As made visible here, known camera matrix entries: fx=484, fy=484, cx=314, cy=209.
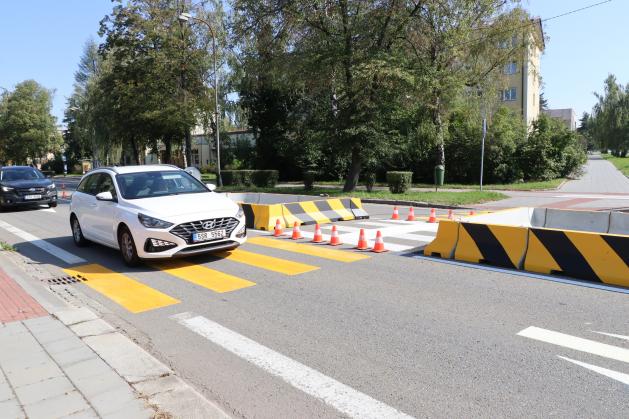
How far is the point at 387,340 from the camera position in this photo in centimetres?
473

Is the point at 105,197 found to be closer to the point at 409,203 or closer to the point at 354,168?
the point at 409,203

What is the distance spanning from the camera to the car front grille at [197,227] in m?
7.71

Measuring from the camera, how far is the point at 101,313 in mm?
5797

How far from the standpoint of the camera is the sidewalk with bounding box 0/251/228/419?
10.9 feet

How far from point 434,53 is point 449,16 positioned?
A: 2307 millimetres

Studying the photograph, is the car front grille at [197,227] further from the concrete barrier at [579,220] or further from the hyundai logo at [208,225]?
the concrete barrier at [579,220]

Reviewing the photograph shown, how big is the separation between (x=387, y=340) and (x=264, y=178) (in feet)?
89.7

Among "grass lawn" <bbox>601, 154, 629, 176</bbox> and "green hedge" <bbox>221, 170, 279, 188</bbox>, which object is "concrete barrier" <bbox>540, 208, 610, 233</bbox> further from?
"grass lawn" <bbox>601, 154, 629, 176</bbox>

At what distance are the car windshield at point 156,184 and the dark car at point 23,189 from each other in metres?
12.3

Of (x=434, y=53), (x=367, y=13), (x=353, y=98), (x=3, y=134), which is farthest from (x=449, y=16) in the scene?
(x=3, y=134)

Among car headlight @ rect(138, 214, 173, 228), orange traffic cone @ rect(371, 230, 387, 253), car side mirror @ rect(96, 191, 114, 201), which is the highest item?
car side mirror @ rect(96, 191, 114, 201)

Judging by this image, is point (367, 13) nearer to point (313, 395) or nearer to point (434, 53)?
point (434, 53)

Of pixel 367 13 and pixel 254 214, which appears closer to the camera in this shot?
pixel 254 214

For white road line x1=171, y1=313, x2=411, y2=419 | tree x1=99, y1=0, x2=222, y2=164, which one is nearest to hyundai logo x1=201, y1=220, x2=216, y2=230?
→ white road line x1=171, y1=313, x2=411, y2=419
